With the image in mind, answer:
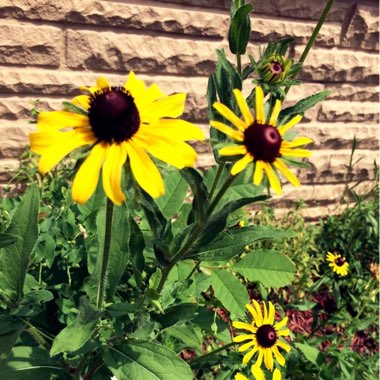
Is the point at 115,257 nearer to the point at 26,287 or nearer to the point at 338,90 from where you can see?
the point at 26,287

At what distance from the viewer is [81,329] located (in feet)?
3.07

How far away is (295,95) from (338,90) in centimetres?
26

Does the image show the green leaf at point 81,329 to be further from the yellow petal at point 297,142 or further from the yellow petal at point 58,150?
the yellow petal at point 297,142

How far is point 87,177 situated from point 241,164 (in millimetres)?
242

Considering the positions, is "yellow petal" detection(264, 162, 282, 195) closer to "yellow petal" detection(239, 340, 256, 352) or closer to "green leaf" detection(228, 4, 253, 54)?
"green leaf" detection(228, 4, 253, 54)

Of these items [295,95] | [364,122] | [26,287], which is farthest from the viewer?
[364,122]

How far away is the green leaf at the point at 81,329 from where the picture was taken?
91 centimetres

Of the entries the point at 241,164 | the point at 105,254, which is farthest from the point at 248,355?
the point at 241,164

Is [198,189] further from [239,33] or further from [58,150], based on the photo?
[239,33]

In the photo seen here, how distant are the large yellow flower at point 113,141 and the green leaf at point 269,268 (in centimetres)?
64

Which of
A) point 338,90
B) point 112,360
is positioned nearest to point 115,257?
point 112,360

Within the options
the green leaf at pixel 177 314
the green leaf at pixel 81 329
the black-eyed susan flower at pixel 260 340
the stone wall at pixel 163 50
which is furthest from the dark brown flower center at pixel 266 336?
the stone wall at pixel 163 50

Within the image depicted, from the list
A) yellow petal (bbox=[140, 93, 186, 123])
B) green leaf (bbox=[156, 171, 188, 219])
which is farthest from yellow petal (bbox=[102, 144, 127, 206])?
green leaf (bbox=[156, 171, 188, 219])

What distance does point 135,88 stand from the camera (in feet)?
3.03
